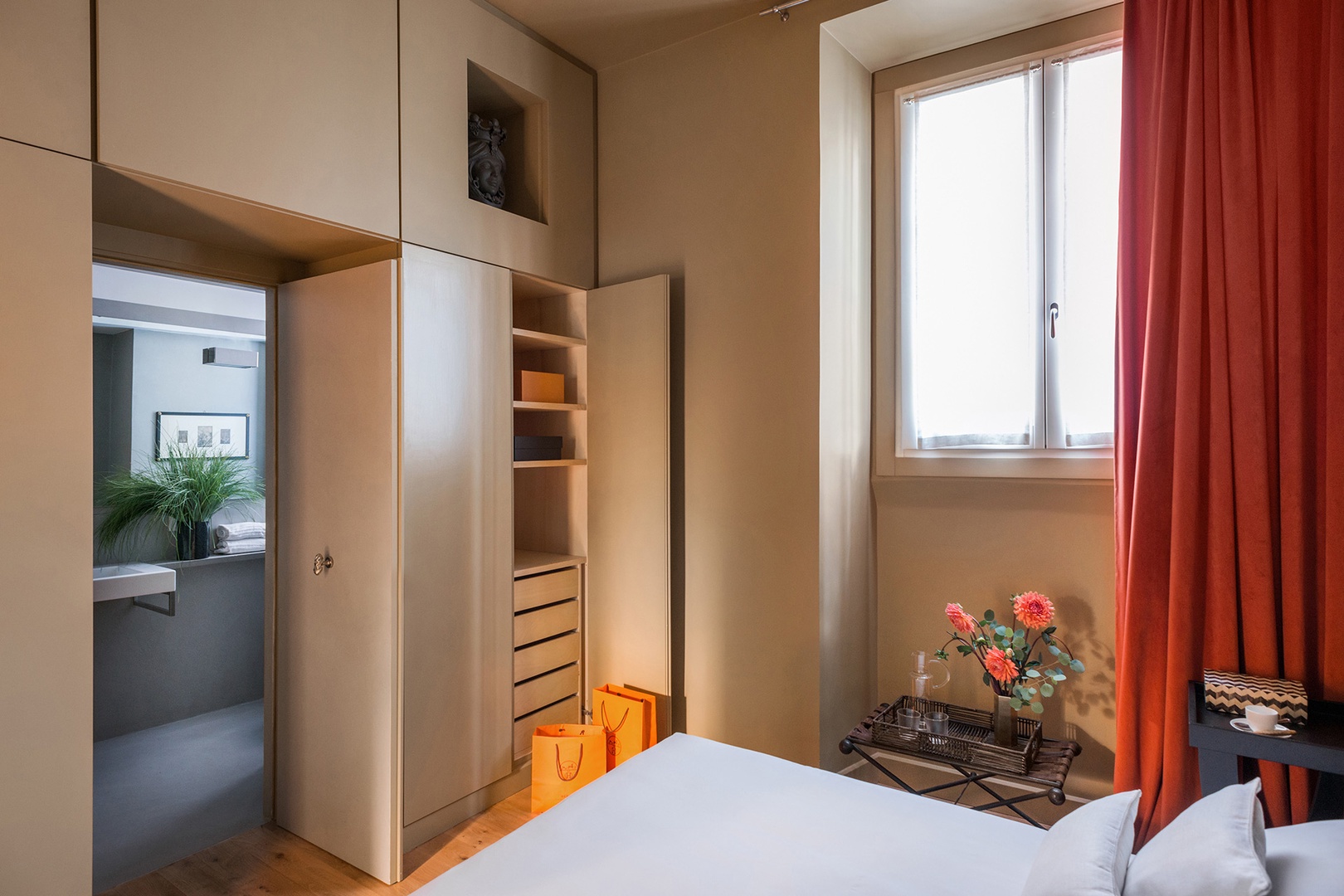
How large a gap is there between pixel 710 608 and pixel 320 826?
1.53 meters

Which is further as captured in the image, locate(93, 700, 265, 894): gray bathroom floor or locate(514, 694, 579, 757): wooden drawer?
locate(514, 694, 579, 757): wooden drawer

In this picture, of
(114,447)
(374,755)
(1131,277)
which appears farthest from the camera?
(114,447)

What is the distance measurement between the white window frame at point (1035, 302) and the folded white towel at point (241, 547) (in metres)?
3.13

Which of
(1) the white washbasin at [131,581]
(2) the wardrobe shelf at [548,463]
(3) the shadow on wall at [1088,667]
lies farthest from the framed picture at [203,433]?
(3) the shadow on wall at [1088,667]

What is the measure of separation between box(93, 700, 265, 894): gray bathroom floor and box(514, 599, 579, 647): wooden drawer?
112 cm

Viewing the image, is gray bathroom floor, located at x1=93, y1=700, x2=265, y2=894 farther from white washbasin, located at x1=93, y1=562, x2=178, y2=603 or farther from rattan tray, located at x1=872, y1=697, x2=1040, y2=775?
rattan tray, located at x1=872, y1=697, x2=1040, y2=775

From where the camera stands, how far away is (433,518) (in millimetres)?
2490

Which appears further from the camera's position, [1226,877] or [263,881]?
[263,881]

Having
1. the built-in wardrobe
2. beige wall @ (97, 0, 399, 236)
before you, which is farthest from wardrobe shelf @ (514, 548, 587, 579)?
beige wall @ (97, 0, 399, 236)

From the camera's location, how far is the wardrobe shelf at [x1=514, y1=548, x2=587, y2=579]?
2889mm

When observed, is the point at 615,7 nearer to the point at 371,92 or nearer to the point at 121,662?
the point at 371,92

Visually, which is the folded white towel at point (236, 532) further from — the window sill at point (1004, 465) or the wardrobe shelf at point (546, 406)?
the window sill at point (1004, 465)

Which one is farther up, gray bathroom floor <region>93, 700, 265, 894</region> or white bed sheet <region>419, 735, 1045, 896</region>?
white bed sheet <region>419, 735, 1045, 896</region>

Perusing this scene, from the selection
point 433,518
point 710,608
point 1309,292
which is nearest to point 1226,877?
point 1309,292
